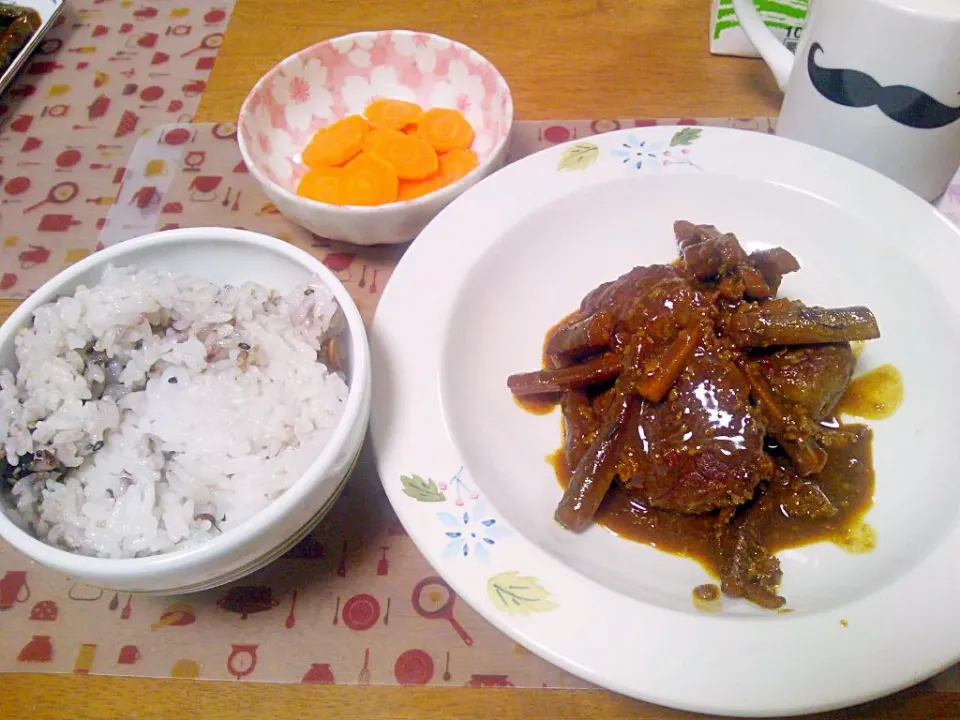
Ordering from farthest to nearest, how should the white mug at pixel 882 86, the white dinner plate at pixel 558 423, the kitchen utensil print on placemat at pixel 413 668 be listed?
the white mug at pixel 882 86, the kitchen utensil print on placemat at pixel 413 668, the white dinner plate at pixel 558 423

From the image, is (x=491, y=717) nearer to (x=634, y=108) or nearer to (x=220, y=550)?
(x=220, y=550)

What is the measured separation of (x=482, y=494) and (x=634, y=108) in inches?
68.2

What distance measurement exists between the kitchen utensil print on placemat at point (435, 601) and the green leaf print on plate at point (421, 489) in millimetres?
242

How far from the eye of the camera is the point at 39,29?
117 inches

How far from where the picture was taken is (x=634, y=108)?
2.58 metres

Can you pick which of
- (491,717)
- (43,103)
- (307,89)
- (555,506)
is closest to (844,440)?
(555,506)

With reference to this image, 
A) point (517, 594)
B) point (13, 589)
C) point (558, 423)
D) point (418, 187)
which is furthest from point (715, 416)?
point (13, 589)

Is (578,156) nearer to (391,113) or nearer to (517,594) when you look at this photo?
(391,113)

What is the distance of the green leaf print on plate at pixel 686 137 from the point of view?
83.0 inches

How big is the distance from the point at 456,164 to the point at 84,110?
66.1 inches

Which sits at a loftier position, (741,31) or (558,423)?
(741,31)

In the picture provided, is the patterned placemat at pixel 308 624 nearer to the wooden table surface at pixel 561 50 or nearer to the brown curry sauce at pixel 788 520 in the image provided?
the brown curry sauce at pixel 788 520

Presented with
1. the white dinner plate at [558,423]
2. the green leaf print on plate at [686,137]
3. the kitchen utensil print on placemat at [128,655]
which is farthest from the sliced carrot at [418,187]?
the kitchen utensil print on placemat at [128,655]

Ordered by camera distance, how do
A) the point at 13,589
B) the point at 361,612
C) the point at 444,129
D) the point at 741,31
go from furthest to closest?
the point at 741,31, the point at 444,129, the point at 13,589, the point at 361,612
